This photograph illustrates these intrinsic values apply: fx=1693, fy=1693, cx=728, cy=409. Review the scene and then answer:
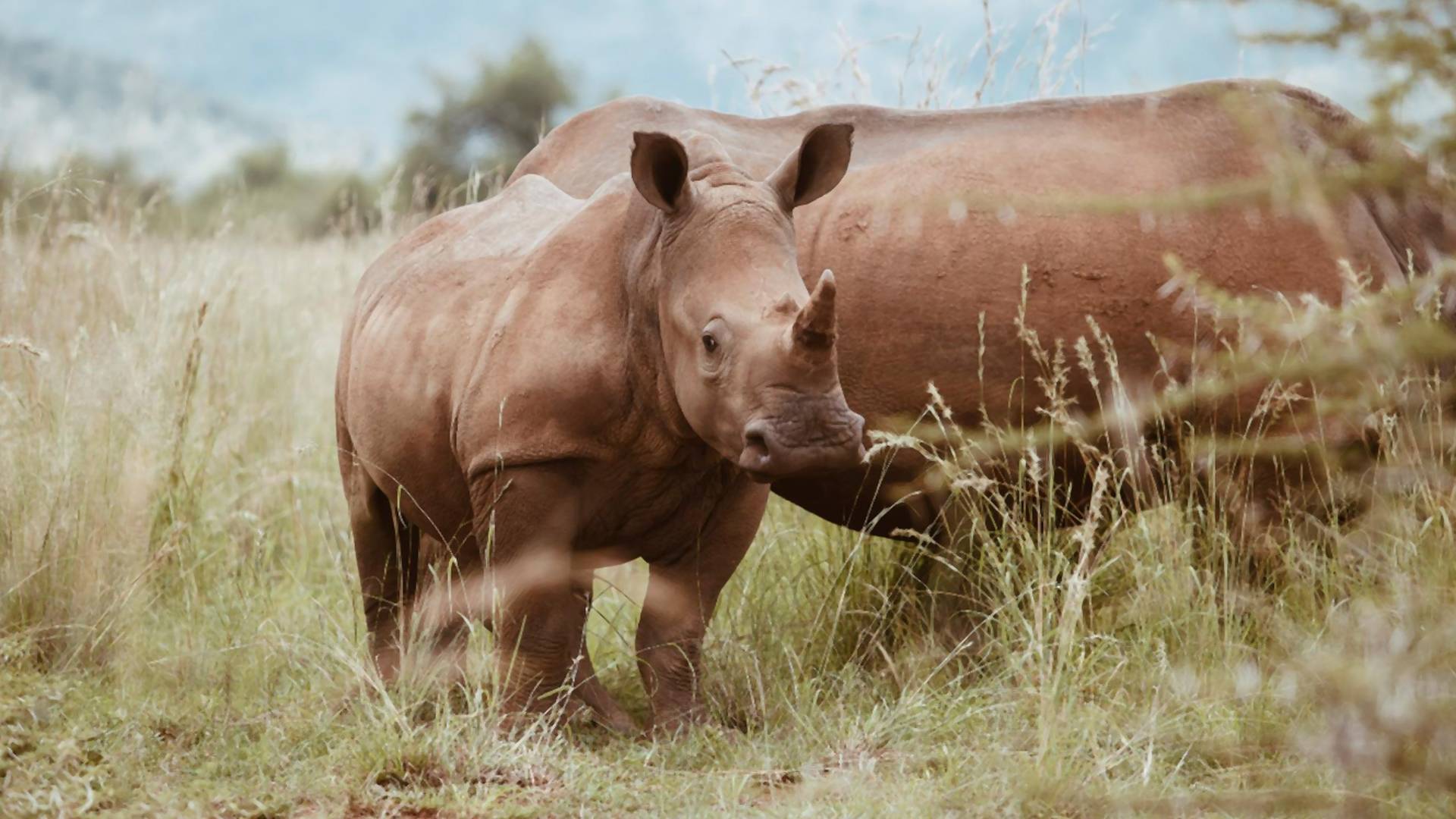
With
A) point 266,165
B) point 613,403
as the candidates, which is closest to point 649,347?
point 613,403

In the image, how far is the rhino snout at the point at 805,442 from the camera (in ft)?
12.1

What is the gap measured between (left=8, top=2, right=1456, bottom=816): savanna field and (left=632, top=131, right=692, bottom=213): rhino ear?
80cm

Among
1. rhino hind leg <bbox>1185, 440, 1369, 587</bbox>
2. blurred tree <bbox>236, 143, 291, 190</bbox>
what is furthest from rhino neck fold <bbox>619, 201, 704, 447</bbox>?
blurred tree <bbox>236, 143, 291, 190</bbox>

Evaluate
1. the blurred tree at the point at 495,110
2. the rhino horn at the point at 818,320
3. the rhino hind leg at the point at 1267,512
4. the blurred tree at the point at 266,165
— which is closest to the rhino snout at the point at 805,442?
the rhino horn at the point at 818,320

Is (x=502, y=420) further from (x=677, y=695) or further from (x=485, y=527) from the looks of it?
(x=677, y=695)

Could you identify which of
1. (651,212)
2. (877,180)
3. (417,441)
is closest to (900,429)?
(877,180)

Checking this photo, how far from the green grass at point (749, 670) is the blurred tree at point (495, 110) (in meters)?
20.7

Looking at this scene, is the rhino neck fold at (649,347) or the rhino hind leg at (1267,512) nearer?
the rhino neck fold at (649,347)

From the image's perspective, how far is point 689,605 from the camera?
175 inches

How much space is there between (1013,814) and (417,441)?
6.26 feet

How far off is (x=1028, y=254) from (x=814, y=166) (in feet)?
2.88

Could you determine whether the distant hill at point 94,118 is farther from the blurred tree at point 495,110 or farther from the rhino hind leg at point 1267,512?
the blurred tree at point 495,110

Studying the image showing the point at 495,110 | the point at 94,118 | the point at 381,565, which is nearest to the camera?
the point at 381,565

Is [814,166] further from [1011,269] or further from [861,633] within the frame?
[861,633]
